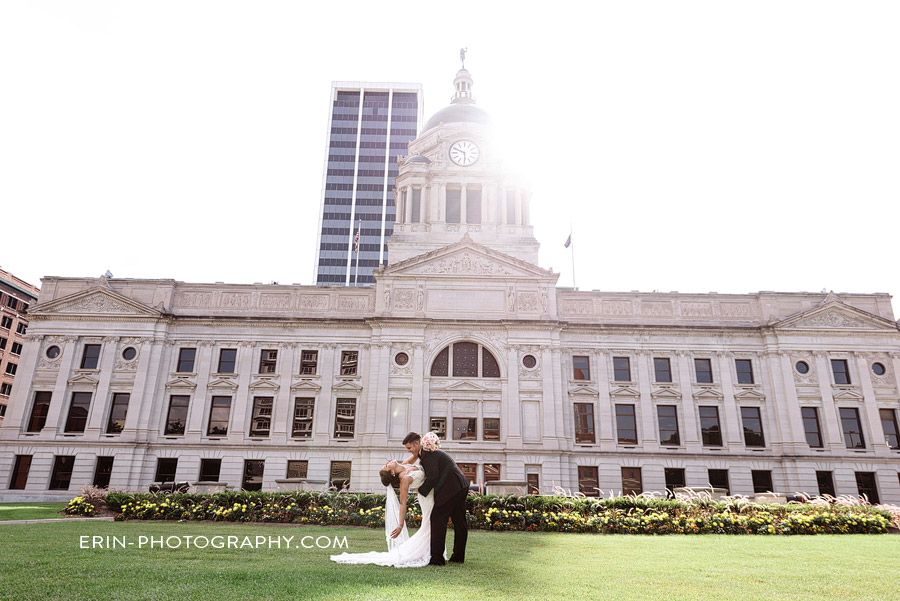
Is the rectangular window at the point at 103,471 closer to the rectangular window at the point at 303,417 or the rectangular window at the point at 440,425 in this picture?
the rectangular window at the point at 303,417

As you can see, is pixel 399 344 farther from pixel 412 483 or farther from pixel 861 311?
pixel 861 311

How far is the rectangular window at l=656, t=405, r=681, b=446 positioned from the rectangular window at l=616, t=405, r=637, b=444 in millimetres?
1814

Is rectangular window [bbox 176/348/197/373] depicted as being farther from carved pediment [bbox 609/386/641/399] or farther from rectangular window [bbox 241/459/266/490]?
carved pediment [bbox 609/386/641/399]

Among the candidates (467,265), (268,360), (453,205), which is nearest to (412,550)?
(467,265)

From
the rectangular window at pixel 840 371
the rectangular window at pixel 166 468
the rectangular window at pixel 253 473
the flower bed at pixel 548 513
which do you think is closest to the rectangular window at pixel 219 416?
the rectangular window at pixel 166 468

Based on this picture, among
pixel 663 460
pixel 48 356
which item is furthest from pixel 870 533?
pixel 48 356

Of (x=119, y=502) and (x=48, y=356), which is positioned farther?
(x=48, y=356)

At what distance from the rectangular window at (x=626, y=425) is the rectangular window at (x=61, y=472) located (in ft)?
121

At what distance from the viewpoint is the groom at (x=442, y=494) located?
11.4 m

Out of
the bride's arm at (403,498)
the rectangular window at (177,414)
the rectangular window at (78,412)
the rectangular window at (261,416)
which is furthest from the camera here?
the rectangular window at (177,414)

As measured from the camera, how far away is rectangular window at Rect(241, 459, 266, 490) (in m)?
39.6

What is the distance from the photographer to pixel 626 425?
136 ft

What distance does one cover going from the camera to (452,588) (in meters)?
9.05

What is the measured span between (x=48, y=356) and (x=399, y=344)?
24963 mm
